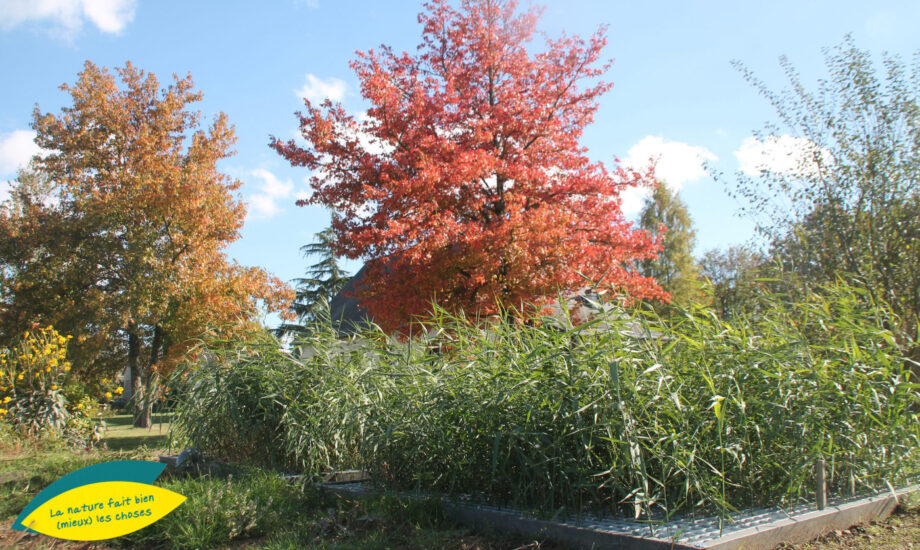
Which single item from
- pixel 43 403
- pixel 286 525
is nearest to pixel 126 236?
pixel 43 403

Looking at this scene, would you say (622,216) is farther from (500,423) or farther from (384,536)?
(384,536)

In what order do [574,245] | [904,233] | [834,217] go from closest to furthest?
[904,233] → [834,217] → [574,245]

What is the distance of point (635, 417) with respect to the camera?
3342mm

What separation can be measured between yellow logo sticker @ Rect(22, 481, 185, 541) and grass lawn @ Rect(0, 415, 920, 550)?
19.6 inches

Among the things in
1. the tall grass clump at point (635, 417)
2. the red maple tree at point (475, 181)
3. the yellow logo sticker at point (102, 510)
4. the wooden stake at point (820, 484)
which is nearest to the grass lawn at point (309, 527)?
A: the wooden stake at point (820, 484)

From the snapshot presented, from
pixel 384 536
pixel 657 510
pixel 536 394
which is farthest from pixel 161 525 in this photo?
pixel 657 510

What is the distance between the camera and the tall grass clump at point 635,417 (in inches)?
132

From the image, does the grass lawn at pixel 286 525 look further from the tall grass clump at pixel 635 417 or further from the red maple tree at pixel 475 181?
the red maple tree at pixel 475 181

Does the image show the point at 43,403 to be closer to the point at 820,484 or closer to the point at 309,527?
the point at 309,527

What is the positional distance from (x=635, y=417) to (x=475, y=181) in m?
6.88

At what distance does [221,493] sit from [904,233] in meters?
8.23

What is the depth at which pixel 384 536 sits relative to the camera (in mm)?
3443

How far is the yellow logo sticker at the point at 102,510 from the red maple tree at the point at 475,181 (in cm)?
548

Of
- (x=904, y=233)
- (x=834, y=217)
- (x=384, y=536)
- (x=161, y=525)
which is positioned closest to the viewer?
(x=384, y=536)
